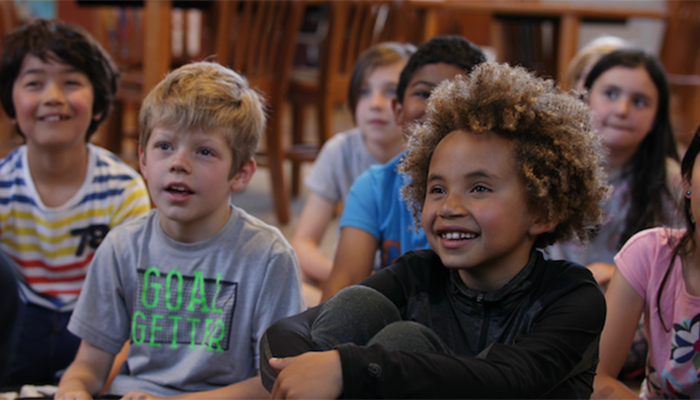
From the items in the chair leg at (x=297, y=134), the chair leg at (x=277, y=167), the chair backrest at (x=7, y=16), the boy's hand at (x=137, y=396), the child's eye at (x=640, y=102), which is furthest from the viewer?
the chair leg at (x=297, y=134)

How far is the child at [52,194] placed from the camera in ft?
4.56

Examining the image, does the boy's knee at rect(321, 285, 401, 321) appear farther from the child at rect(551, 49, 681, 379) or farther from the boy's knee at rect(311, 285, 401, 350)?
the child at rect(551, 49, 681, 379)

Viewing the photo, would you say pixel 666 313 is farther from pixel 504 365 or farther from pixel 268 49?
pixel 268 49

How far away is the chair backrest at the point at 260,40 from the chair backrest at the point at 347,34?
171 mm

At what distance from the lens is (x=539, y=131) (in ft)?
2.92

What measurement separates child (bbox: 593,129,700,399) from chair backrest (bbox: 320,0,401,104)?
2027mm

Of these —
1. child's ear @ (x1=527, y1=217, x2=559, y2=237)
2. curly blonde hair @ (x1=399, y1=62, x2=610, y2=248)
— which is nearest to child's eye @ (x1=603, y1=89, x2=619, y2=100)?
curly blonde hair @ (x1=399, y1=62, x2=610, y2=248)

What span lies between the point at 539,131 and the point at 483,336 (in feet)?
0.96

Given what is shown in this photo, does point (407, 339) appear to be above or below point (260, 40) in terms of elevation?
below

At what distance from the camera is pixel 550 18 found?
3670mm

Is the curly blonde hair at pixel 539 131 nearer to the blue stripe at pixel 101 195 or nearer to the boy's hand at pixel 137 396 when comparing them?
the boy's hand at pixel 137 396

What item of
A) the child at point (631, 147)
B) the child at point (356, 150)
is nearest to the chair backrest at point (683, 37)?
the child at point (631, 147)

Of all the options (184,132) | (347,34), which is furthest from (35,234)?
(347,34)

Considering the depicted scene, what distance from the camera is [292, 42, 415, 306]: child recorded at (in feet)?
5.85
